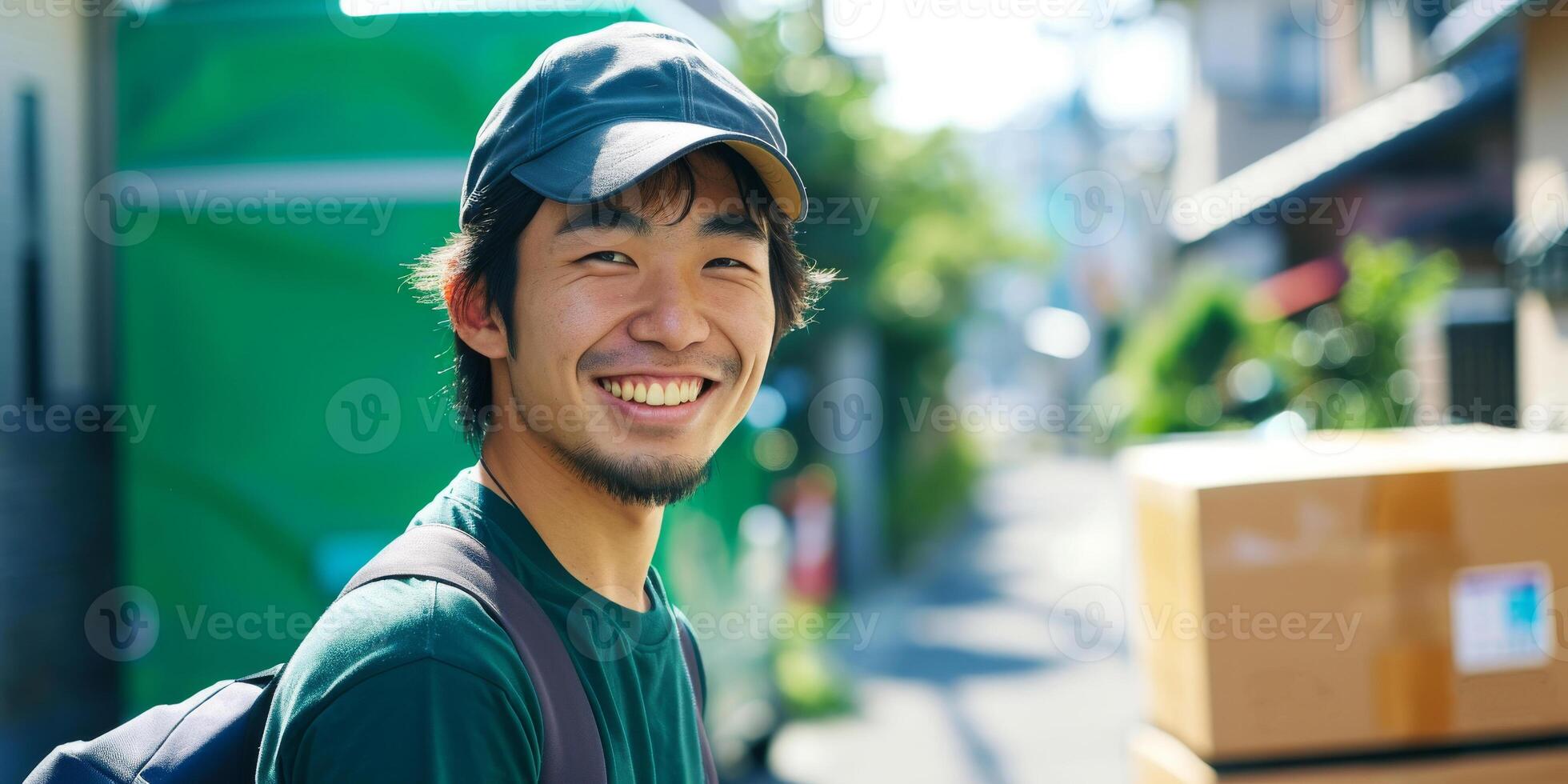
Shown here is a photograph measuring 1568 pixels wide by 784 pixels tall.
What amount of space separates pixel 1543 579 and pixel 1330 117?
1224 cm

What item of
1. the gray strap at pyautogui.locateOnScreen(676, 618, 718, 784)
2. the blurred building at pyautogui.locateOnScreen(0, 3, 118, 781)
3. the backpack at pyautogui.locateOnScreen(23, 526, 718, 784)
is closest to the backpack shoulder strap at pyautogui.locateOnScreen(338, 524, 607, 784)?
the backpack at pyautogui.locateOnScreen(23, 526, 718, 784)

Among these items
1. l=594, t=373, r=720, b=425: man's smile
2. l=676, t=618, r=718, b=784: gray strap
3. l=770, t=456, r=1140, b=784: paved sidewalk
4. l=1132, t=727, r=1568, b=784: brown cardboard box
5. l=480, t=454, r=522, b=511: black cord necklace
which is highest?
l=594, t=373, r=720, b=425: man's smile

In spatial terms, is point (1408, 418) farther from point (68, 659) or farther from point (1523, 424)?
point (68, 659)

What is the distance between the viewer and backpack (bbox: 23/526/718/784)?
3.78 feet

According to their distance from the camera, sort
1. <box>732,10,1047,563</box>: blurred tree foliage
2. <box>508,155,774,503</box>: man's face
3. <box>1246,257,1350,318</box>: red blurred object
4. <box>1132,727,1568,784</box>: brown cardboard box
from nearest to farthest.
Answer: <box>508,155,774,503</box>: man's face < <box>1132,727,1568,784</box>: brown cardboard box < <box>732,10,1047,563</box>: blurred tree foliage < <box>1246,257,1350,318</box>: red blurred object

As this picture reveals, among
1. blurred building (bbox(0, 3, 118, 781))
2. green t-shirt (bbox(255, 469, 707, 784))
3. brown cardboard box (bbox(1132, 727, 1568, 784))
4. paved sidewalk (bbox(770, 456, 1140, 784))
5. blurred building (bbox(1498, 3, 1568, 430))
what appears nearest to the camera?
green t-shirt (bbox(255, 469, 707, 784))

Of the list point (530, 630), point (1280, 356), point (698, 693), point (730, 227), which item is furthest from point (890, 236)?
point (530, 630)

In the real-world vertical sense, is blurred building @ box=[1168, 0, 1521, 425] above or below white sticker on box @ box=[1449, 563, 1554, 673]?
above

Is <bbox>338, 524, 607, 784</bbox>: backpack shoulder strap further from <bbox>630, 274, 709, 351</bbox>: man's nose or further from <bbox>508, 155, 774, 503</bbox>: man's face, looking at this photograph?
<bbox>630, 274, 709, 351</bbox>: man's nose

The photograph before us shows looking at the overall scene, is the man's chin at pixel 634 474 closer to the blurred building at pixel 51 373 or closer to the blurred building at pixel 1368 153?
the blurred building at pixel 51 373

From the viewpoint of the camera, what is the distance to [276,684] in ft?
4.09

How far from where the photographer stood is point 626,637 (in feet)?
4.61

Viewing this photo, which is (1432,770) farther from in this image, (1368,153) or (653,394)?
(1368,153)

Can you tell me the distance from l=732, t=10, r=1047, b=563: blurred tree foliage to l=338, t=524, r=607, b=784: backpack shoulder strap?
4851mm
